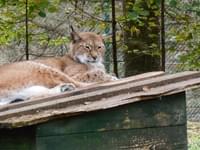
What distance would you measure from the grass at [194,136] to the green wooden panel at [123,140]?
3.28 m

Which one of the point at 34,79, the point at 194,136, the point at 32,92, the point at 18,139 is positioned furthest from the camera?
the point at 194,136

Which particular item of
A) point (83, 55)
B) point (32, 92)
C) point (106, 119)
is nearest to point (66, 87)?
point (32, 92)

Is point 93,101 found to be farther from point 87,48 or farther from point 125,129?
point 87,48

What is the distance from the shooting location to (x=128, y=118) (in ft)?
10.7

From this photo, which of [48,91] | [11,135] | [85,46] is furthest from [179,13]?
[11,135]

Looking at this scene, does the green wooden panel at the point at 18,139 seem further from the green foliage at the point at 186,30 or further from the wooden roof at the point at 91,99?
the green foliage at the point at 186,30

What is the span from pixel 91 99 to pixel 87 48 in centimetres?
308

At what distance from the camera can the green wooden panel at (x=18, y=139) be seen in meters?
2.97

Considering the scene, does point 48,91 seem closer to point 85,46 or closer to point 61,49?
point 85,46

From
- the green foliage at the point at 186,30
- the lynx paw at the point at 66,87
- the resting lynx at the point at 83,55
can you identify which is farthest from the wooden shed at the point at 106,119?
the green foliage at the point at 186,30

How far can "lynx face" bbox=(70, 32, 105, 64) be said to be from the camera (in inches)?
241

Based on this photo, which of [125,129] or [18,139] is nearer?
[18,139]

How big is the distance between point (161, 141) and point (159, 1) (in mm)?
3216

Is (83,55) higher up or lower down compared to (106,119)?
higher up
